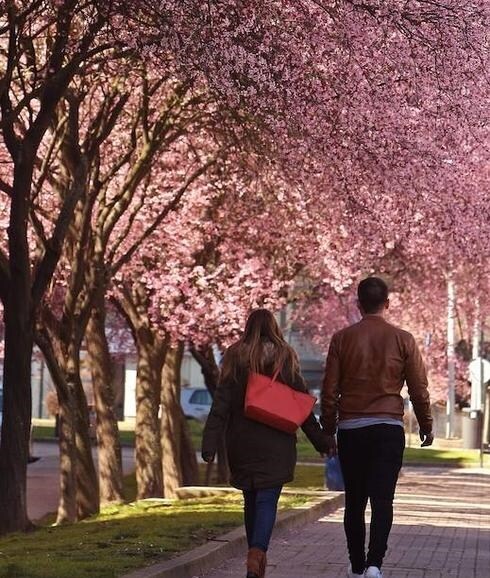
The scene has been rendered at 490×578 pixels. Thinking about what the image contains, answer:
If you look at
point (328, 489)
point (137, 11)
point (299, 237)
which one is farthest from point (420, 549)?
point (299, 237)

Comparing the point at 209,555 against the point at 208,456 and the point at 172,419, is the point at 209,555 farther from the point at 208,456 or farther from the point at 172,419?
the point at 172,419

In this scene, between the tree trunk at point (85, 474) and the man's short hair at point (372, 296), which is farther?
the tree trunk at point (85, 474)

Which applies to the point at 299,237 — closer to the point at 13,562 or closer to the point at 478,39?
the point at 478,39

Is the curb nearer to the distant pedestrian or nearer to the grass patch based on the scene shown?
the grass patch

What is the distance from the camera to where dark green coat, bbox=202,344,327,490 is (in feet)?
35.1

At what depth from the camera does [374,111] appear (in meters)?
17.2

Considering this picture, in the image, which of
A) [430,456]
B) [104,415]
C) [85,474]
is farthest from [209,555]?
[430,456]

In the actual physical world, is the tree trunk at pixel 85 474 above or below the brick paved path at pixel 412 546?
above

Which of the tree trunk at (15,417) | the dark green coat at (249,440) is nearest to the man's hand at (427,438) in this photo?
the dark green coat at (249,440)

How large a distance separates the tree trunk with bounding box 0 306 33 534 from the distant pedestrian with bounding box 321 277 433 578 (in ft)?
27.6

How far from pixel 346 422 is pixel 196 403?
66054mm

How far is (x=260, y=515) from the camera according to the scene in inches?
423

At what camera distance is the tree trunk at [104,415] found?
90.0ft

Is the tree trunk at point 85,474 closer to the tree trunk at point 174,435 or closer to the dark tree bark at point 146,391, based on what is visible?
the dark tree bark at point 146,391
